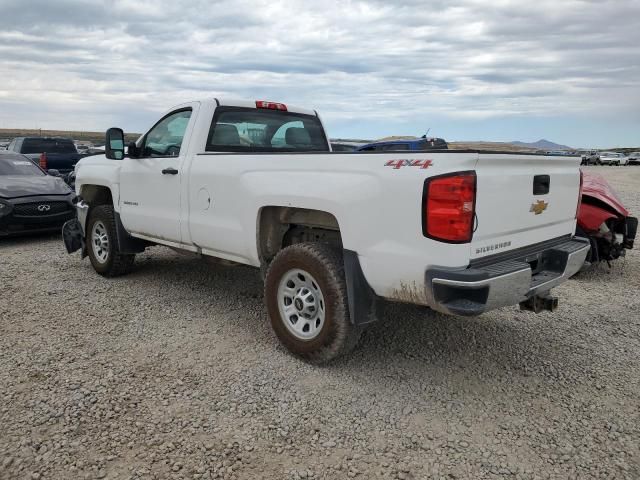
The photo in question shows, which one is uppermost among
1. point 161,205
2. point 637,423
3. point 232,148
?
point 232,148

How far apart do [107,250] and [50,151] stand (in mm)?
11176

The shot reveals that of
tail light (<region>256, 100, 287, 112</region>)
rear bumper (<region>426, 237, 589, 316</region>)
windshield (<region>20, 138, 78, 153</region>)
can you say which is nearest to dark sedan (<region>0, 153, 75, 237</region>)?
tail light (<region>256, 100, 287, 112</region>)

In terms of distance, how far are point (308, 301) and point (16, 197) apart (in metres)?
6.99

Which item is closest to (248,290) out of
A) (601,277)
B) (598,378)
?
(598,378)

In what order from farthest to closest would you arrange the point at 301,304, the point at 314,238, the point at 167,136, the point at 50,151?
the point at 50,151, the point at 167,136, the point at 314,238, the point at 301,304

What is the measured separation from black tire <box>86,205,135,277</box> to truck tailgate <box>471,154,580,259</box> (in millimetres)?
4428

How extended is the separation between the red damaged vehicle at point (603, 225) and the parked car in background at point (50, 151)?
1359 centimetres

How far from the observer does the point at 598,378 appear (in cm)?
376

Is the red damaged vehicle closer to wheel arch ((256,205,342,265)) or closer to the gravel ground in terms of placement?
the gravel ground

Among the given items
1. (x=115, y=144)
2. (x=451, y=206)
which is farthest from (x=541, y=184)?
(x=115, y=144)

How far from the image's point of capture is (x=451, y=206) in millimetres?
2932

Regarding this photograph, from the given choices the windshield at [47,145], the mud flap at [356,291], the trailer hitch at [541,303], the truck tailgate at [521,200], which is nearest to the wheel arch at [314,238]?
the mud flap at [356,291]

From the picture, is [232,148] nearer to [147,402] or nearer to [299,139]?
[299,139]

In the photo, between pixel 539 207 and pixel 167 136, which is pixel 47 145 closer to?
pixel 167 136
